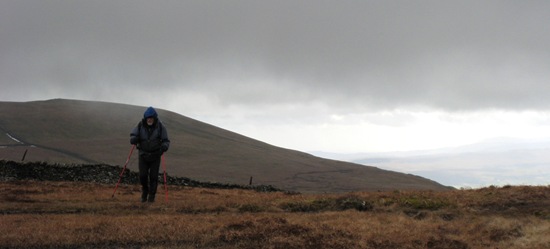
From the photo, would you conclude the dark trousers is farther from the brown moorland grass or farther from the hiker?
the brown moorland grass

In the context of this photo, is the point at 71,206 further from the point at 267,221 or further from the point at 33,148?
the point at 33,148

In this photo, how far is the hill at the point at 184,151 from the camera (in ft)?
313

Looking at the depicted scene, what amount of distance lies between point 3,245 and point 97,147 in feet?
372

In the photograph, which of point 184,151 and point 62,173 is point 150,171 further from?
Answer: point 184,151

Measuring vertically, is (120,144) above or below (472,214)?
above

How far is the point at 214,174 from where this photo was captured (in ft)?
316

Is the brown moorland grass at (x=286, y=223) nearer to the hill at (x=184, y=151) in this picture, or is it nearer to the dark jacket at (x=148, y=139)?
the dark jacket at (x=148, y=139)

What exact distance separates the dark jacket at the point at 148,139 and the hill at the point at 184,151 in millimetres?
61581

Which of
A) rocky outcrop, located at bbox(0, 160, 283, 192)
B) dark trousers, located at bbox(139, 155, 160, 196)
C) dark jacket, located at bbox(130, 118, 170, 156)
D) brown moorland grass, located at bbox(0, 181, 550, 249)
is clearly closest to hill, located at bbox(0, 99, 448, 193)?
rocky outcrop, located at bbox(0, 160, 283, 192)

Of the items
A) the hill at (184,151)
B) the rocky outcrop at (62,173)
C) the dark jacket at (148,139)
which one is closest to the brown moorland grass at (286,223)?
the dark jacket at (148,139)

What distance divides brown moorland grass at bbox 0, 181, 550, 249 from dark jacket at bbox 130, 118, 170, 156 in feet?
6.57

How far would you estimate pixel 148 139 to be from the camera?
55.2 ft

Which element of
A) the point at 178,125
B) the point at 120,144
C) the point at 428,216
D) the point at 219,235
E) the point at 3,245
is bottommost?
the point at 3,245

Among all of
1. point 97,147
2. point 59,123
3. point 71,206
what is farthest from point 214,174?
point 71,206
